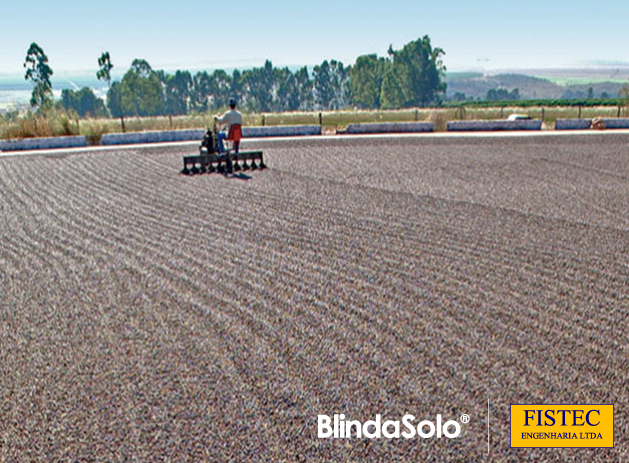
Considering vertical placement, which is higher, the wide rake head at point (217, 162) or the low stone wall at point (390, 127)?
the low stone wall at point (390, 127)

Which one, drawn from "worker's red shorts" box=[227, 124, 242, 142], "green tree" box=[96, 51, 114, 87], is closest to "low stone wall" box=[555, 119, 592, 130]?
"worker's red shorts" box=[227, 124, 242, 142]

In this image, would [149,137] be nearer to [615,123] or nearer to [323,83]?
[615,123]

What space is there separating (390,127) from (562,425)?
78.7 feet

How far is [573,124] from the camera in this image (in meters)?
27.2

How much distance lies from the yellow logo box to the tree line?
144 m

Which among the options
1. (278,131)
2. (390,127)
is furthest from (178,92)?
(390,127)

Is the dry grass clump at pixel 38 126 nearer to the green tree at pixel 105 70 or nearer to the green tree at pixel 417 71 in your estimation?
the green tree at pixel 105 70

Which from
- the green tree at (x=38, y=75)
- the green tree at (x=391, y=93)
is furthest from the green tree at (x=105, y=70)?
the green tree at (x=391, y=93)

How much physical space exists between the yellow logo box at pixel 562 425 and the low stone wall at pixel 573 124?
1013 inches

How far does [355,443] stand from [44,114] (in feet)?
90.1

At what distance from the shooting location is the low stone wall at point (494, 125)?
88.7 ft

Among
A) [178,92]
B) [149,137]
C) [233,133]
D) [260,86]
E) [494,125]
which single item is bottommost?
[494,125]

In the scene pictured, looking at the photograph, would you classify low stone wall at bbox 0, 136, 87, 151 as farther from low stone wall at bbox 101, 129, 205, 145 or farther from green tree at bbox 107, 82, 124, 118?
green tree at bbox 107, 82, 124, 118

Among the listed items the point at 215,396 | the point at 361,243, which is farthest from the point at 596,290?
the point at 215,396
